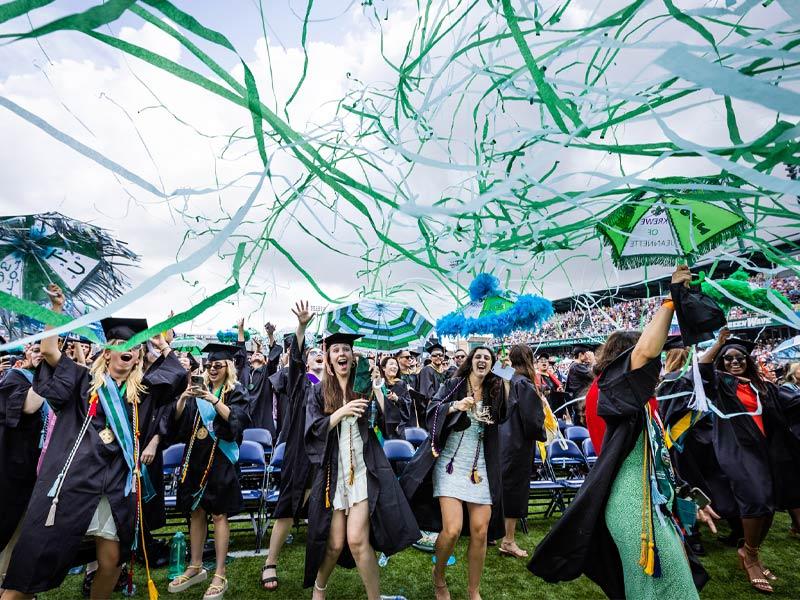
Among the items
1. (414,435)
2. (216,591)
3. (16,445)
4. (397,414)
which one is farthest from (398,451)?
(16,445)

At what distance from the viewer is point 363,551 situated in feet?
10.2

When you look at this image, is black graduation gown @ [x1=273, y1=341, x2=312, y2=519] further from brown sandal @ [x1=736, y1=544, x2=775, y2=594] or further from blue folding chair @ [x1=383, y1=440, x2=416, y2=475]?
brown sandal @ [x1=736, y1=544, x2=775, y2=594]

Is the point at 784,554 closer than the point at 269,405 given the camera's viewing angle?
Yes

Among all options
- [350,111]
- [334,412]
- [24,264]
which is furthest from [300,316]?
[350,111]

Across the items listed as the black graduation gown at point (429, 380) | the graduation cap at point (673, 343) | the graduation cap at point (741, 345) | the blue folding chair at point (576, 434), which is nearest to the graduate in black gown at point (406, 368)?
the black graduation gown at point (429, 380)

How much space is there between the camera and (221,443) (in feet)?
13.0

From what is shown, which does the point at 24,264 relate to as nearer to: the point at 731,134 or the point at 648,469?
the point at 731,134

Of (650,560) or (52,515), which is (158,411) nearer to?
(52,515)

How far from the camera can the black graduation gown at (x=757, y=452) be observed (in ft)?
12.8

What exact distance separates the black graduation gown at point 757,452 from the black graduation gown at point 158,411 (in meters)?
4.24

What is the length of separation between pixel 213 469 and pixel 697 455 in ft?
14.8

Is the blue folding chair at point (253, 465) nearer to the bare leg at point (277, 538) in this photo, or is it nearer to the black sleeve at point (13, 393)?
the bare leg at point (277, 538)

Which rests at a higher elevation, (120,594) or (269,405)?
(269,405)

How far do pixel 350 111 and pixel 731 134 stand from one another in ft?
3.46
